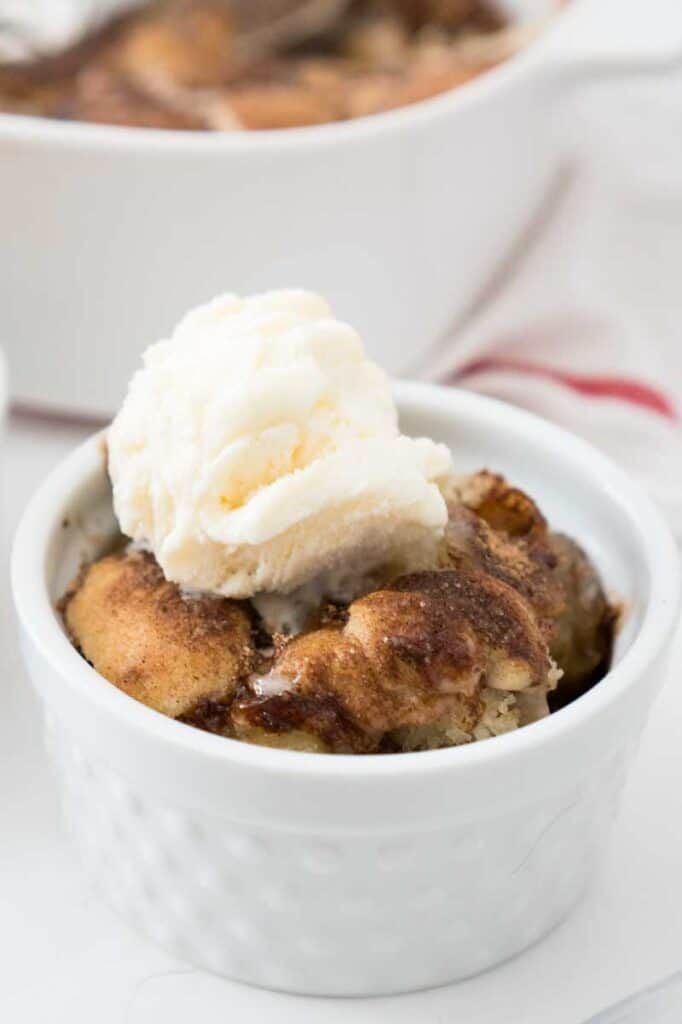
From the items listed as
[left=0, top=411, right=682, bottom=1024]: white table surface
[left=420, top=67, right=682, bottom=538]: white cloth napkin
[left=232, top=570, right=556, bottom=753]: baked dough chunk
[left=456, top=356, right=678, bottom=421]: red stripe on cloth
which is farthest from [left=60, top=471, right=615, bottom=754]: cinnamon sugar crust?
[left=456, top=356, right=678, bottom=421]: red stripe on cloth

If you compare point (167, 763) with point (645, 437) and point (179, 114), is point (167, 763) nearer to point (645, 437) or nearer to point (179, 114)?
point (645, 437)

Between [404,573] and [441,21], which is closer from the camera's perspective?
[404,573]

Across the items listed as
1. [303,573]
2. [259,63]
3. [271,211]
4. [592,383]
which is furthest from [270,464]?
[259,63]

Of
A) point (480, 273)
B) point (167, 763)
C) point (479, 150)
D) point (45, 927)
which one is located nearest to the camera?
point (167, 763)

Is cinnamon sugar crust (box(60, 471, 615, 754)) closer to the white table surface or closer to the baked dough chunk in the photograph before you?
the baked dough chunk

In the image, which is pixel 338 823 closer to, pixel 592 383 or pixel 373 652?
pixel 373 652

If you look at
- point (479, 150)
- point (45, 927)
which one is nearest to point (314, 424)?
point (45, 927)

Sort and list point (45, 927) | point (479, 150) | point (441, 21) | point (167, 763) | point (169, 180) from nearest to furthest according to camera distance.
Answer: point (167, 763), point (45, 927), point (169, 180), point (479, 150), point (441, 21)
